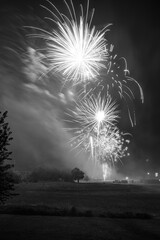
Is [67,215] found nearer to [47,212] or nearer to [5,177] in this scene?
[47,212]

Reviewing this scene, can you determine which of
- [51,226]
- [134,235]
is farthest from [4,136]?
[134,235]

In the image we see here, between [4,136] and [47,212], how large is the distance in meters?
16.2

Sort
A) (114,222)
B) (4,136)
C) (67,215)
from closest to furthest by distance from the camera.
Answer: (4,136), (114,222), (67,215)

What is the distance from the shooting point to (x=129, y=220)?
29906 mm

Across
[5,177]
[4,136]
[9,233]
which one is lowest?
[9,233]

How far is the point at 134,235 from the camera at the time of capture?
22438mm

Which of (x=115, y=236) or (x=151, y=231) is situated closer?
(x=115, y=236)

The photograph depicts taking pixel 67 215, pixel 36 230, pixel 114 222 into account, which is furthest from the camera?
pixel 67 215

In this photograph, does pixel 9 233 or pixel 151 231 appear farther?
pixel 151 231

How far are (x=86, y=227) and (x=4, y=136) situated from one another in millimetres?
11585

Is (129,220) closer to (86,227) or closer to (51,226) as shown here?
(86,227)

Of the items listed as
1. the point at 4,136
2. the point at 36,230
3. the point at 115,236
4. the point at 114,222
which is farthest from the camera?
the point at 114,222

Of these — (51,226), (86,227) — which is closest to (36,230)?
(51,226)

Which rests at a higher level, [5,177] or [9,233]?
[5,177]
